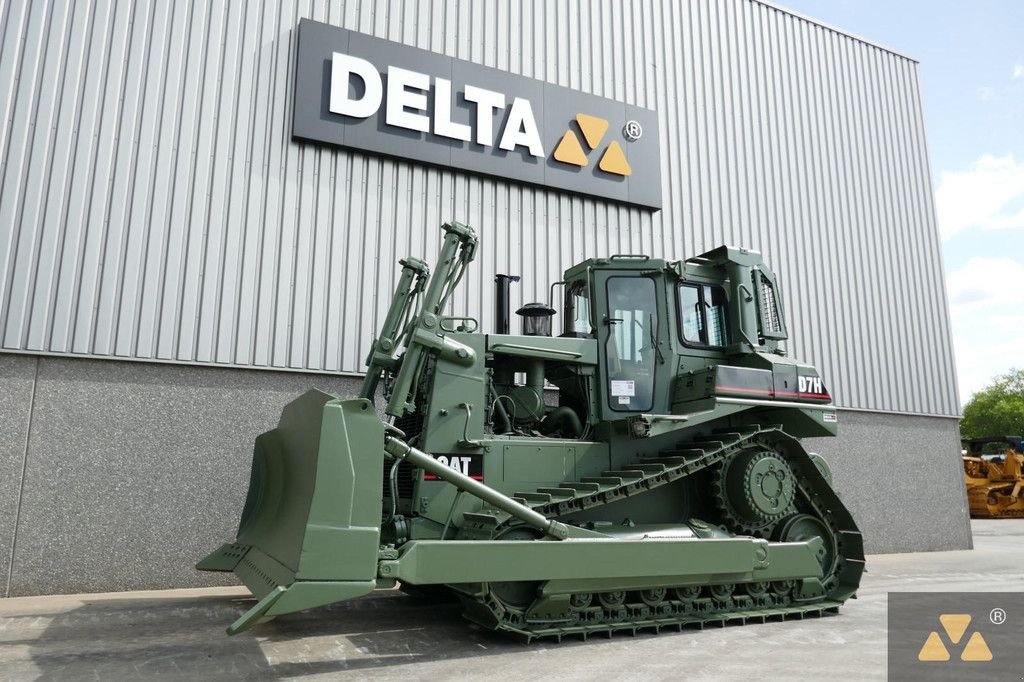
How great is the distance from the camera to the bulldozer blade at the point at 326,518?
425 cm

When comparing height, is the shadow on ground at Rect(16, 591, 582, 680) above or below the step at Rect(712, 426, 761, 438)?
below

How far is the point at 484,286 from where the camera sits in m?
9.62

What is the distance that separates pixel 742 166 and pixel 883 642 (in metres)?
8.95

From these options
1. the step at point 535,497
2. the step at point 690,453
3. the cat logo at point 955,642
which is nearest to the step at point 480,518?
the step at point 535,497

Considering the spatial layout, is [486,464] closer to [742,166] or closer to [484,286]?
[484,286]

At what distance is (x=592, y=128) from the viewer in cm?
1073

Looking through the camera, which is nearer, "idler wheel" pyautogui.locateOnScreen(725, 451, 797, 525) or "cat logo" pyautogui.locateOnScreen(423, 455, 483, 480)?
"cat logo" pyautogui.locateOnScreen(423, 455, 483, 480)

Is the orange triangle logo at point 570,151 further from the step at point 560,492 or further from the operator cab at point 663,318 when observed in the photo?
the step at point 560,492

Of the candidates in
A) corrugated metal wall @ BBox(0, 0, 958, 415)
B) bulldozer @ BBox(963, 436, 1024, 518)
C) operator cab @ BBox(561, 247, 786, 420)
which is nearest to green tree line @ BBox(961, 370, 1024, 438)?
bulldozer @ BBox(963, 436, 1024, 518)

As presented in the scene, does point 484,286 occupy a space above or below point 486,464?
above

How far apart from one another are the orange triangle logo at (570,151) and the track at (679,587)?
553 centimetres

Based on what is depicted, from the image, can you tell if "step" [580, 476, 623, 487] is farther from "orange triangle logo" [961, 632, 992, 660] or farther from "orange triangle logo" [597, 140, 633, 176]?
"orange triangle logo" [597, 140, 633, 176]

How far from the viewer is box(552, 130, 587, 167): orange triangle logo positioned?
34.2ft

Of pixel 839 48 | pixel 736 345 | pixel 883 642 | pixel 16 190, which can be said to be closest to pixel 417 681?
pixel 883 642
